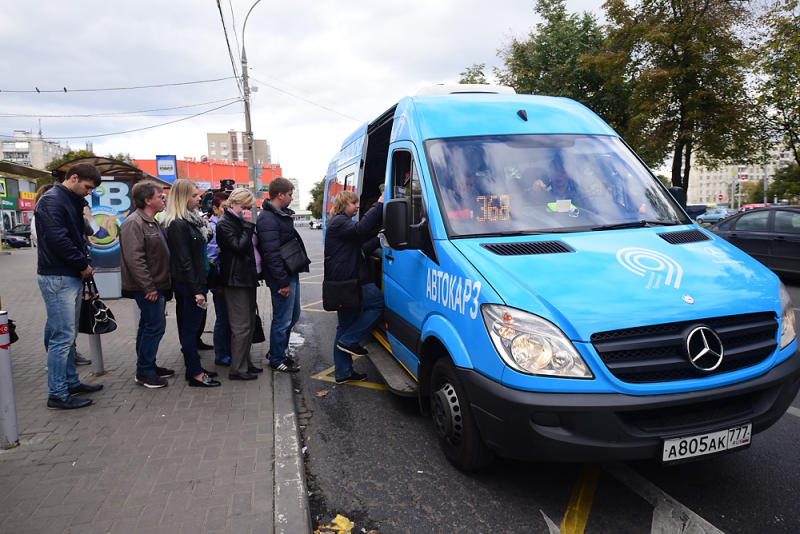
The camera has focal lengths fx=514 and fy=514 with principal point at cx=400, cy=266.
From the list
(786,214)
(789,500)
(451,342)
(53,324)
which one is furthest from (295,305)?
(786,214)

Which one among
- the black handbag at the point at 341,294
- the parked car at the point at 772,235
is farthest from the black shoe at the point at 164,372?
the parked car at the point at 772,235

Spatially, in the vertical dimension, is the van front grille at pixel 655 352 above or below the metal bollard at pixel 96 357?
above

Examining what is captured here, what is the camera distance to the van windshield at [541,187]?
3443 millimetres

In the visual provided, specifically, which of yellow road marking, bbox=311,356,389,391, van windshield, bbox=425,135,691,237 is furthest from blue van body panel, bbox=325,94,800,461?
yellow road marking, bbox=311,356,389,391

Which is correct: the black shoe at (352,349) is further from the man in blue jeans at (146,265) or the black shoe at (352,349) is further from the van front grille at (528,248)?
the van front grille at (528,248)

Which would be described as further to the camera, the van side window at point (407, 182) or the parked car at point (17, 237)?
the parked car at point (17, 237)

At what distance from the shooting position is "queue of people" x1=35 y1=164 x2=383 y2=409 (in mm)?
4262

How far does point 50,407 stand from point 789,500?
17.9 ft

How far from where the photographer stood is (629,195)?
369 cm

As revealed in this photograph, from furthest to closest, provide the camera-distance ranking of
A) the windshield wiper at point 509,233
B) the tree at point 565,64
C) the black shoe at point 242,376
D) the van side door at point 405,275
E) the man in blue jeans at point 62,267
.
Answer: the tree at point 565,64 < the black shoe at point 242,376 < the man in blue jeans at point 62,267 < the van side door at point 405,275 < the windshield wiper at point 509,233

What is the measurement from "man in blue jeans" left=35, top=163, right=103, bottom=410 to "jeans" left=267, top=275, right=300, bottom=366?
1.71 metres

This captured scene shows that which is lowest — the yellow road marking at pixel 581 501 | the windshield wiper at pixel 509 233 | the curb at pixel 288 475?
the yellow road marking at pixel 581 501

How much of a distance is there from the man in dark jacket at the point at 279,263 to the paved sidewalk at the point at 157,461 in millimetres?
291

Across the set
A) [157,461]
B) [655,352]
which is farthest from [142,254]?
[655,352]
